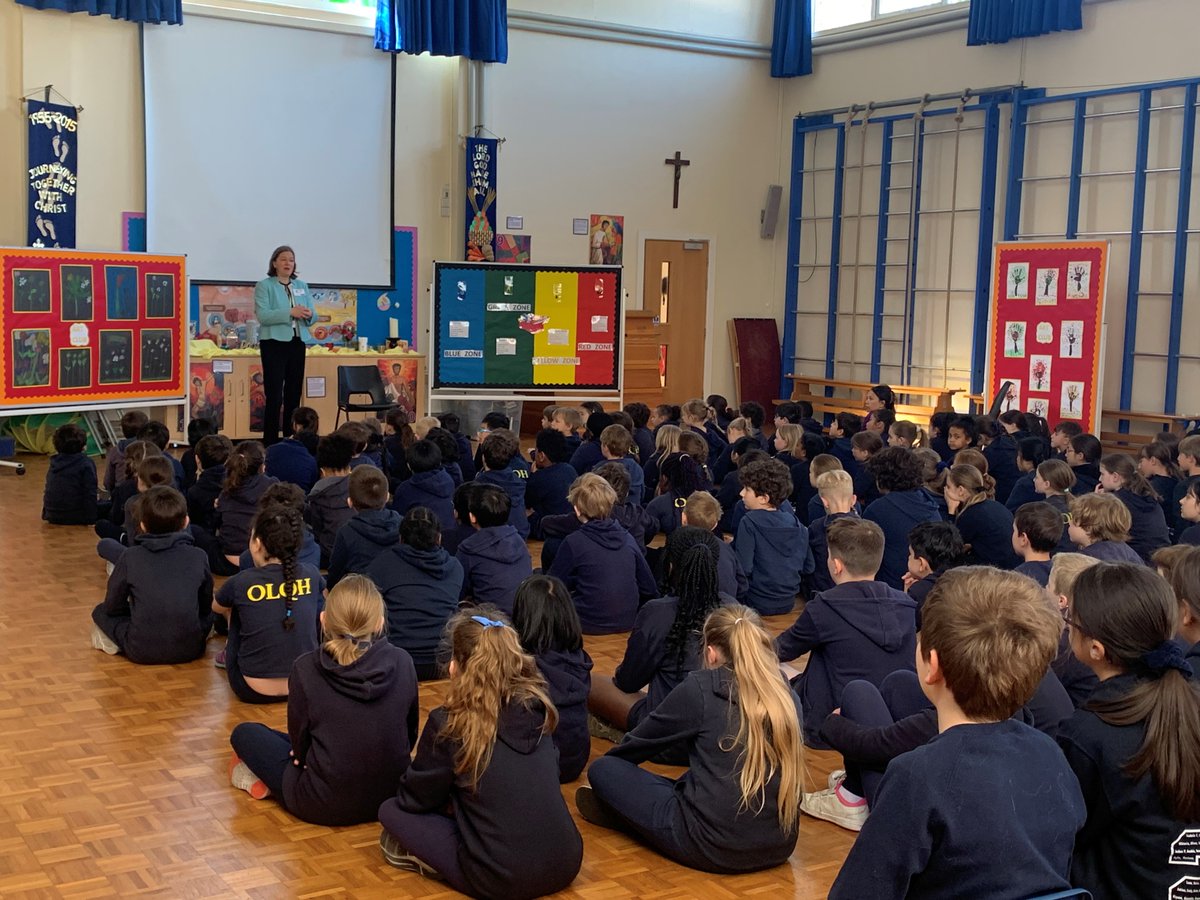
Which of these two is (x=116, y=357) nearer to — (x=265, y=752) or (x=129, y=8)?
(x=129, y=8)

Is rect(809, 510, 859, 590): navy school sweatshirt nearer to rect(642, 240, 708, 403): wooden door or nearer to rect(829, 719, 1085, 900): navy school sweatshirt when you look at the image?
rect(829, 719, 1085, 900): navy school sweatshirt

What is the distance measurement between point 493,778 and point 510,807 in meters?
0.10

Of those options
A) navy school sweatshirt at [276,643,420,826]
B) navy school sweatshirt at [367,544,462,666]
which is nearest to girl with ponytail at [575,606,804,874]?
navy school sweatshirt at [276,643,420,826]

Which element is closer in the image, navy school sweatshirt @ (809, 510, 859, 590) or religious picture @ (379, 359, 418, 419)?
navy school sweatshirt @ (809, 510, 859, 590)

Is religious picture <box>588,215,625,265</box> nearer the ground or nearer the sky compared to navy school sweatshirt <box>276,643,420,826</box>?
nearer the sky

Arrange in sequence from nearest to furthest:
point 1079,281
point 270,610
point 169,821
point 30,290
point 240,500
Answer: point 169,821
point 270,610
point 240,500
point 30,290
point 1079,281

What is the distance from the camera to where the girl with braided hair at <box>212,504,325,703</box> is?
493 centimetres

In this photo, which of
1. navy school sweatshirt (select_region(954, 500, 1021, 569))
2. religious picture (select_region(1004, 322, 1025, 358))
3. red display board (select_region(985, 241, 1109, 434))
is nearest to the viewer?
navy school sweatshirt (select_region(954, 500, 1021, 569))

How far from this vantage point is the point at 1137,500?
659 centimetres

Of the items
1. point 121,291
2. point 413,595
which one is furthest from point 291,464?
point 121,291

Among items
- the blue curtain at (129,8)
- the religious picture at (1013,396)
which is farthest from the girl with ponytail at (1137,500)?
the blue curtain at (129,8)

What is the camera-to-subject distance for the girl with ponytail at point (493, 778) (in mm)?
3301

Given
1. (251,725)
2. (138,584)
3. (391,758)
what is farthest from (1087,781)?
(138,584)

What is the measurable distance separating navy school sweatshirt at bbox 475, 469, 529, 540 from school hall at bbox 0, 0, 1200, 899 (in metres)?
0.08
